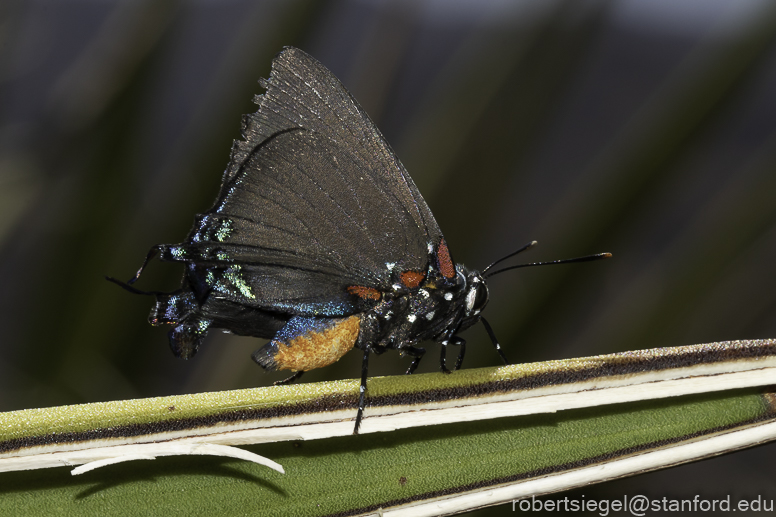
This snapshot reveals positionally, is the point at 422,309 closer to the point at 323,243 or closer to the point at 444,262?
the point at 444,262

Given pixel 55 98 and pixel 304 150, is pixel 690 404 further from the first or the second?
pixel 55 98

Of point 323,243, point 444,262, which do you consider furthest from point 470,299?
point 323,243

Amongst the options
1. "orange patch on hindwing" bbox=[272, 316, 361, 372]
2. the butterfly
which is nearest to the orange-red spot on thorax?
the butterfly

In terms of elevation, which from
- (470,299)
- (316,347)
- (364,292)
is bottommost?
(316,347)

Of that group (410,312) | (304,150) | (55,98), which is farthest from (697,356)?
(55,98)

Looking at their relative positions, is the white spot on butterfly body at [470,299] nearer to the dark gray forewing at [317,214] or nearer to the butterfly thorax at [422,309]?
the butterfly thorax at [422,309]

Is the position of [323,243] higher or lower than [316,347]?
higher

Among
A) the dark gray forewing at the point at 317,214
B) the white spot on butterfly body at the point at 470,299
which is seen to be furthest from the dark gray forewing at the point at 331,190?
the white spot on butterfly body at the point at 470,299
